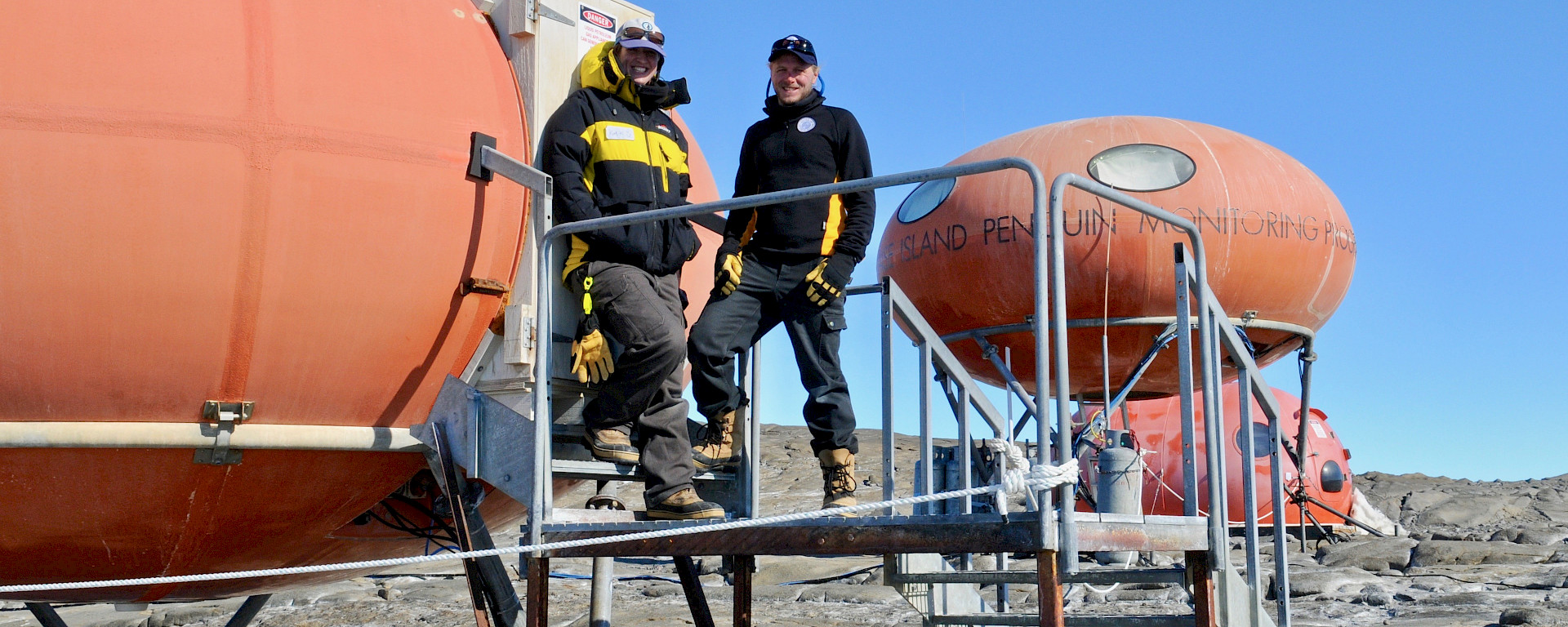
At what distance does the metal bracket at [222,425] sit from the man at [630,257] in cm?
105

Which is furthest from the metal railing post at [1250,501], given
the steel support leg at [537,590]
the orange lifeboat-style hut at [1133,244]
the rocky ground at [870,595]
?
the orange lifeboat-style hut at [1133,244]

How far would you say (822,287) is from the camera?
182 inches

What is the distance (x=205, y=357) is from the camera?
4.06 meters

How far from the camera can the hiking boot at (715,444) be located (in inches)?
198

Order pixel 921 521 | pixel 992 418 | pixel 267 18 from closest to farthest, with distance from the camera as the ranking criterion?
pixel 921 521, pixel 267 18, pixel 992 418

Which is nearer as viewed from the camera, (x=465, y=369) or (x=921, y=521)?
(x=921, y=521)

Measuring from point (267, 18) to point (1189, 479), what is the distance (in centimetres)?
332

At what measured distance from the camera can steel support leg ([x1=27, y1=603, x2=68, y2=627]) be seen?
588cm

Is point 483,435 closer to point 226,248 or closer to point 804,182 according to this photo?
point 226,248

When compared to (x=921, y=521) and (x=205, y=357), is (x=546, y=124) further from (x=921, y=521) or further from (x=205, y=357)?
(x=921, y=521)

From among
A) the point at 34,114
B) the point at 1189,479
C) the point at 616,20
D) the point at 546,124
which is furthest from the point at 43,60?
the point at 1189,479

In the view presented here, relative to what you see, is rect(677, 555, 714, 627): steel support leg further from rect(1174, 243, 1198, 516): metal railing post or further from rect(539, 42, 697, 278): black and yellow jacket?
rect(1174, 243, 1198, 516): metal railing post

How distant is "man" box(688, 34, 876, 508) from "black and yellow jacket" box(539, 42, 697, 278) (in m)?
0.25

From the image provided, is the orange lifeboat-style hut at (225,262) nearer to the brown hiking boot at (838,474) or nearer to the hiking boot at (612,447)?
the hiking boot at (612,447)
